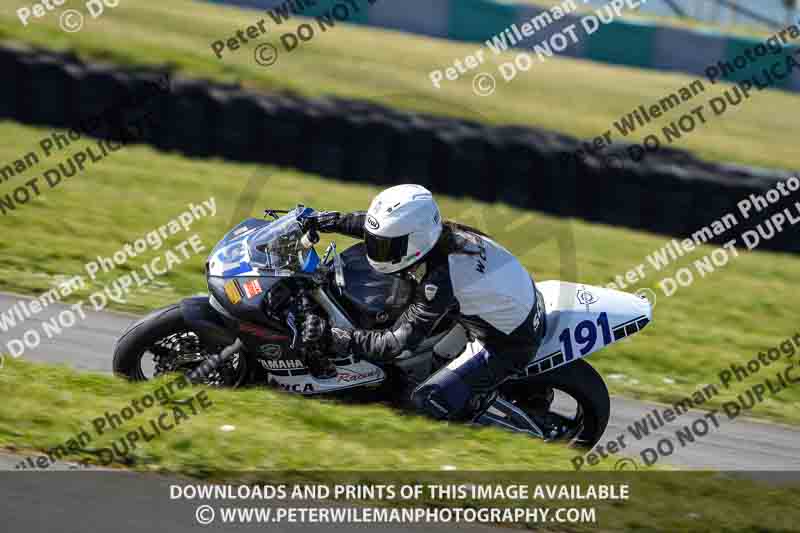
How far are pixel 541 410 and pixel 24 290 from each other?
447 cm

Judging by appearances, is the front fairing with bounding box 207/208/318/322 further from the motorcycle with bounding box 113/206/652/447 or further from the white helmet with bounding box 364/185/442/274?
the white helmet with bounding box 364/185/442/274

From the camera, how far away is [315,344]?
19.7 feet

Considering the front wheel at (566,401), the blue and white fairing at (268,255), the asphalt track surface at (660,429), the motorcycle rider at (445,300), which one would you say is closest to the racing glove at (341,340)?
the motorcycle rider at (445,300)

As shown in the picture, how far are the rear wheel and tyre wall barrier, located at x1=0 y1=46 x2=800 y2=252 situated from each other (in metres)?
7.75

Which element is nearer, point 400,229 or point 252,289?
point 400,229

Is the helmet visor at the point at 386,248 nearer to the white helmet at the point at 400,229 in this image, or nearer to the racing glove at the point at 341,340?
the white helmet at the point at 400,229

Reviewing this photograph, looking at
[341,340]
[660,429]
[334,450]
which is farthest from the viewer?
[660,429]

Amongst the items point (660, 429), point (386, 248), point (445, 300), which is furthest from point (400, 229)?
point (660, 429)

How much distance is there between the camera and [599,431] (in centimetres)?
650

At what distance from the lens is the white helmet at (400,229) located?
5.70m

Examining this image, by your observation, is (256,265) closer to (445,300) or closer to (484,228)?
(445,300)

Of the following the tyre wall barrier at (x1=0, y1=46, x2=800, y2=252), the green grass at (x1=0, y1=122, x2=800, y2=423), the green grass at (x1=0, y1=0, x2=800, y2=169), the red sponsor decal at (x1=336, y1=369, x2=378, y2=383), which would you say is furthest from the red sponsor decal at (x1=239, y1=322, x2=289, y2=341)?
the green grass at (x1=0, y1=0, x2=800, y2=169)

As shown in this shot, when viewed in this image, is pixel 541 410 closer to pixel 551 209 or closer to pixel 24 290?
pixel 24 290

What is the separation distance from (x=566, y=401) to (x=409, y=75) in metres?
14.7
